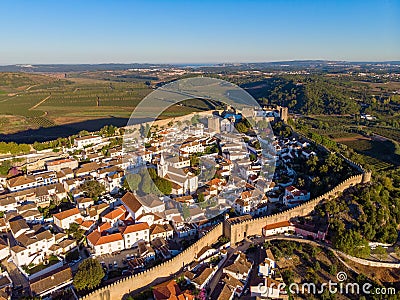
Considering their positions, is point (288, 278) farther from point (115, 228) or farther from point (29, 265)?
point (29, 265)

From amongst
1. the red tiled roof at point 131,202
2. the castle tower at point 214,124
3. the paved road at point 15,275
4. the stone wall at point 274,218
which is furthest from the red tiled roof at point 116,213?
the castle tower at point 214,124

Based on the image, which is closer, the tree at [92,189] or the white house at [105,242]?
the white house at [105,242]

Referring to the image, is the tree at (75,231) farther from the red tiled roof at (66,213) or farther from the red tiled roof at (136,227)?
the red tiled roof at (136,227)

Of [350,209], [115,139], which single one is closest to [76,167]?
[115,139]

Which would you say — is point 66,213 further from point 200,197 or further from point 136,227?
point 200,197

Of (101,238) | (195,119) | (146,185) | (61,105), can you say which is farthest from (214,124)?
(61,105)
